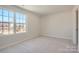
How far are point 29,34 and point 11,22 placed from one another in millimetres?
1407

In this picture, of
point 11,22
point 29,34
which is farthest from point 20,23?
point 29,34

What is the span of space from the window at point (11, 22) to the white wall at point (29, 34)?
0.23 metres

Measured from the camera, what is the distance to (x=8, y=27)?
406cm

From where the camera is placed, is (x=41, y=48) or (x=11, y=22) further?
(x=11, y=22)

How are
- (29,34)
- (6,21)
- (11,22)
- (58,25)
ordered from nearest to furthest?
(6,21)
(11,22)
(29,34)
(58,25)

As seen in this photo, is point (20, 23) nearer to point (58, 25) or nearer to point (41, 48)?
point (41, 48)

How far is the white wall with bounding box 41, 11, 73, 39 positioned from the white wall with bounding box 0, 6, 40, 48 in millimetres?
368

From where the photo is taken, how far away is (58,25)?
5602mm

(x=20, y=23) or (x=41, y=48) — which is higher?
(x=20, y=23)

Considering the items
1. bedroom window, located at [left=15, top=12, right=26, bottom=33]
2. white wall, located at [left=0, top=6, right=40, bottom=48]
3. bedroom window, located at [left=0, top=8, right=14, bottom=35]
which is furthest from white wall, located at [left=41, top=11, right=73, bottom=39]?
bedroom window, located at [left=0, top=8, right=14, bottom=35]

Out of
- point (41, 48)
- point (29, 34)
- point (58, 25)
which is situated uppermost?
point (58, 25)

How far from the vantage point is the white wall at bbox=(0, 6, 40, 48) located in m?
3.82
